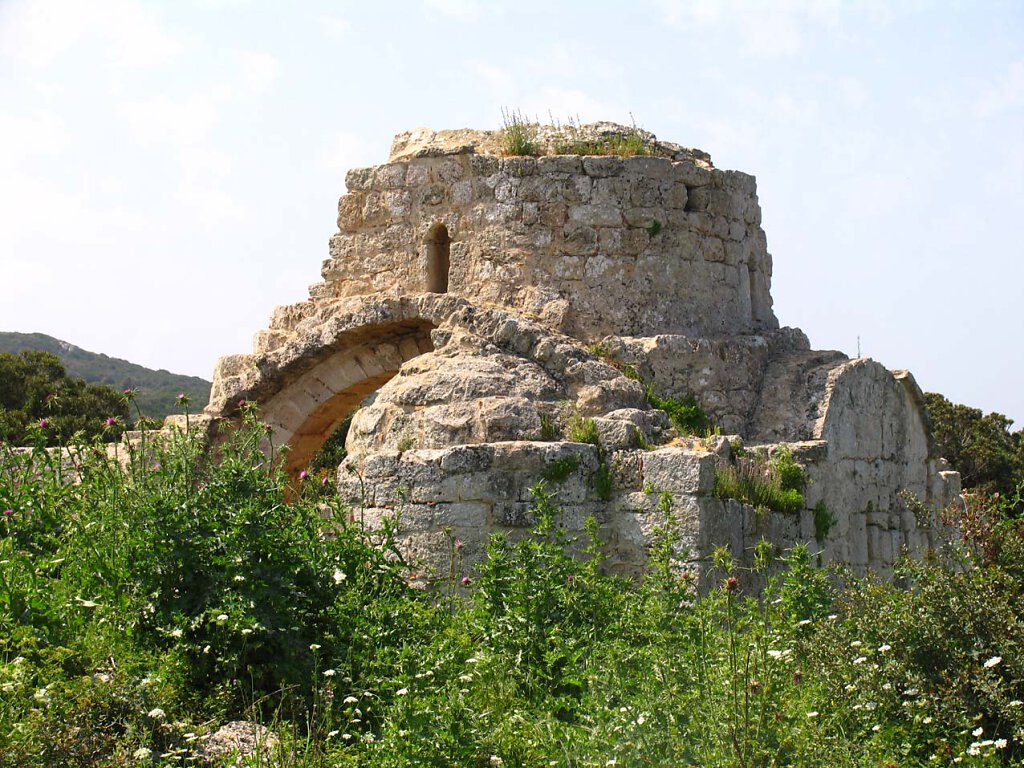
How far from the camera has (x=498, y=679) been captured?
18.3 ft

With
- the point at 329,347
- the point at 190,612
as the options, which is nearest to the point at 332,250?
the point at 329,347

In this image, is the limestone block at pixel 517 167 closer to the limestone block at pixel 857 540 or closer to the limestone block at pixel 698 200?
the limestone block at pixel 698 200

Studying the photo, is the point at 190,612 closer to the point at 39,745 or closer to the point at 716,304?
the point at 39,745

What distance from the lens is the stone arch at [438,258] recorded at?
32.8 ft

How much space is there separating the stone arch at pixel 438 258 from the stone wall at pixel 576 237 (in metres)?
0.02

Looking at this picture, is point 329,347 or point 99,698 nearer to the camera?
point 99,698

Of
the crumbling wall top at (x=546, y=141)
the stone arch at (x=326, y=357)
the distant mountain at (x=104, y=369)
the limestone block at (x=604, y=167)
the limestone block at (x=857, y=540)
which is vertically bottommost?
the limestone block at (x=857, y=540)

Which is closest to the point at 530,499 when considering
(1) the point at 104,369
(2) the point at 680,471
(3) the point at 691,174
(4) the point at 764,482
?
(2) the point at 680,471

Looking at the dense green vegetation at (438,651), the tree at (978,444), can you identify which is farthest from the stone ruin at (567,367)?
the tree at (978,444)

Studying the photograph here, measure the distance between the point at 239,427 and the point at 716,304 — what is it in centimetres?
394

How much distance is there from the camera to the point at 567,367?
8727 millimetres

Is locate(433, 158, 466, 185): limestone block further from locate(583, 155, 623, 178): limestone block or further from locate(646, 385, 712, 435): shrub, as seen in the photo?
locate(646, 385, 712, 435): shrub

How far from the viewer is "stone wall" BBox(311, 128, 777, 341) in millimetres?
9438

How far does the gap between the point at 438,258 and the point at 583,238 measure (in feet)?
4.35
